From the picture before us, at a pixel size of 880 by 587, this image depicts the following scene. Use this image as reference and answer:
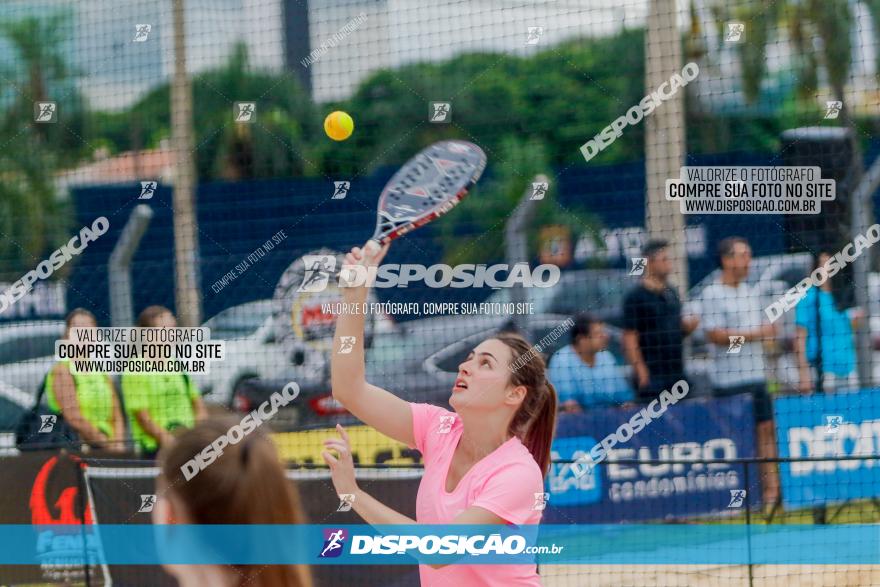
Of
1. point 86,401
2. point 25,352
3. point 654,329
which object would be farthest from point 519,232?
point 25,352

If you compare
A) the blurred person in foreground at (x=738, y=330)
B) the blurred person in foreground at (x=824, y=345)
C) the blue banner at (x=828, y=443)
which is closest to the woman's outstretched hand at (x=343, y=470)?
the blue banner at (x=828, y=443)

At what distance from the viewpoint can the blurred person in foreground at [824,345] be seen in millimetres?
7094

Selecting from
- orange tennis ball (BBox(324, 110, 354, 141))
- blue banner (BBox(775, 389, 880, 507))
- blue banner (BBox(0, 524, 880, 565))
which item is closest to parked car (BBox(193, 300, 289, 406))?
blue banner (BBox(0, 524, 880, 565))

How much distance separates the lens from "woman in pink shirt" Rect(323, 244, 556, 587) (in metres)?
3.62

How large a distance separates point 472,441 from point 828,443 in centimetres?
378

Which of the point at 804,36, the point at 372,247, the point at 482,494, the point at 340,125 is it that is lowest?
the point at 482,494

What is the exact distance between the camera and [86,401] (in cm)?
605

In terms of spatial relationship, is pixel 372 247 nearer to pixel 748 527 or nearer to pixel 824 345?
pixel 748 527

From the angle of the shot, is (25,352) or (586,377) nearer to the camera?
(586,377)

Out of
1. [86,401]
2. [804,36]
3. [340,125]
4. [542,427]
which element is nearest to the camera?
[542,427]

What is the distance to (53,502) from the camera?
Result: 19.1 ft

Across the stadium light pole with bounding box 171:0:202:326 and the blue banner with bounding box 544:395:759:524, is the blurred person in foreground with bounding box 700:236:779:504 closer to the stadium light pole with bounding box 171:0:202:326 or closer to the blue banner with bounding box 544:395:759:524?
the blue banner with bounding box 544:395:759:524

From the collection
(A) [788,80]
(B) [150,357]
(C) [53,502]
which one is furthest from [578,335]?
(C) [53,502]

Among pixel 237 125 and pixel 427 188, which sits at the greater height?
pixel 237 125
